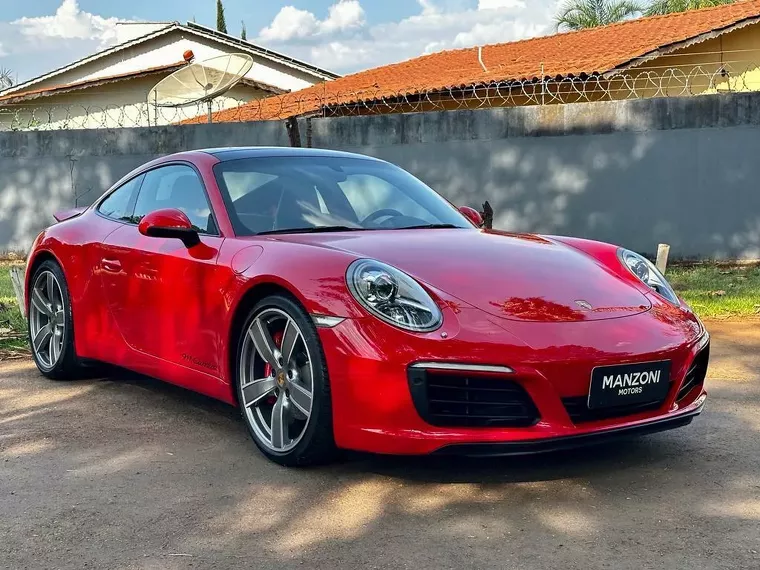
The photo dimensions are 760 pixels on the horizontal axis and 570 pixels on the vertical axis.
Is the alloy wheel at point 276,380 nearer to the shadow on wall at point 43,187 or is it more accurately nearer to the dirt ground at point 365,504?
the dirt ground at point 365,504

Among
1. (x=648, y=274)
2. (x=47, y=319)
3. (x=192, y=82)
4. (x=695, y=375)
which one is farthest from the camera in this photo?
(x=192, y=82)

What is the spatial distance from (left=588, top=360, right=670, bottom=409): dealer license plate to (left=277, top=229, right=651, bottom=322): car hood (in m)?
0.24

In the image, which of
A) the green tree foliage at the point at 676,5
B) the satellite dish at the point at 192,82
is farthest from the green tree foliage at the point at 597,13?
the satellite dish at the point at 192,82

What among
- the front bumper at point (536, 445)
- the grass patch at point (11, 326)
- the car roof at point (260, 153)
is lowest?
the grass patch at point (11, 326)

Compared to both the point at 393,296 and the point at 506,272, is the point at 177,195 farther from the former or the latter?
the point at 506,272

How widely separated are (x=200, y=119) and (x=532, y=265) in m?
20.2

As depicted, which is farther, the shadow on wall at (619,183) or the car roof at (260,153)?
the shadow on wall at (619,183)

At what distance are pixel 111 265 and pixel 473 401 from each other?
2.53 metres

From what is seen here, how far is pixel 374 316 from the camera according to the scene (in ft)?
11.6

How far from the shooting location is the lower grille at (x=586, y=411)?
3455 millimetres

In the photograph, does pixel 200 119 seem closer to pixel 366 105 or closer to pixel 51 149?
pixel 366 105

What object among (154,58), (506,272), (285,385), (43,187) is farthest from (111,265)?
(154,58)

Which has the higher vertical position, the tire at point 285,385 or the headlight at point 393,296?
the headlight at point 393,296

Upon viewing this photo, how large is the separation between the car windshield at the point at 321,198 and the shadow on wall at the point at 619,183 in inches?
296
